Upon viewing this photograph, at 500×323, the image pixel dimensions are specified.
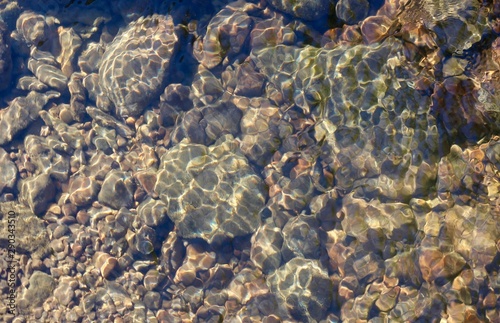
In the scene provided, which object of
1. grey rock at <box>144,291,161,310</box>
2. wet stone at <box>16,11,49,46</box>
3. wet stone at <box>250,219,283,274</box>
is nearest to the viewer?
wet stone at <box>250,219,283,274</box>

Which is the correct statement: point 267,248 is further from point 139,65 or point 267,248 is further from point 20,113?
point 20,113

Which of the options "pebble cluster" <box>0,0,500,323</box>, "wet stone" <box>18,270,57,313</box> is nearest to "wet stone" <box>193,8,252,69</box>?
"pebble cluster" <box>0,0,500,323</box>

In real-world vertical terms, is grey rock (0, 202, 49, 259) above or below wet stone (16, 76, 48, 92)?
below

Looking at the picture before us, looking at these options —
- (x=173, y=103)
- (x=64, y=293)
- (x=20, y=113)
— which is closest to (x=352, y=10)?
(x=173, y=103)

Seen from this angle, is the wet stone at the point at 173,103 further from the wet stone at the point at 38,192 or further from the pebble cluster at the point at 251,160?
the wet stone at the point at 38,192

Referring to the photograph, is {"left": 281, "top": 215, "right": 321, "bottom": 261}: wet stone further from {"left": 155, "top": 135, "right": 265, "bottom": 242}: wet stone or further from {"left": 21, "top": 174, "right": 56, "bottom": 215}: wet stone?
{"left": 21, "top": 174, "right": 56, "bottom": 215}: wet stone

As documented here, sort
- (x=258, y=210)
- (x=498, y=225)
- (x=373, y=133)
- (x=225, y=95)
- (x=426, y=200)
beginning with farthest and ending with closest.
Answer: (x=225, y=95)
(x=258, y=210)
(x=373, y=133)
(x=426, y=200)
(x=498, y=225)

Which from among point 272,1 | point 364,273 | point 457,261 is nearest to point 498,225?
point 457,261

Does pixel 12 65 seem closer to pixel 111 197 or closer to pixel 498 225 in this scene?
pixel 111 197

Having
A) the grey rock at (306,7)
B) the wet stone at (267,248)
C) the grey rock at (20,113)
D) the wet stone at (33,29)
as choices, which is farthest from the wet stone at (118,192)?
the grey rock at (306,7)
